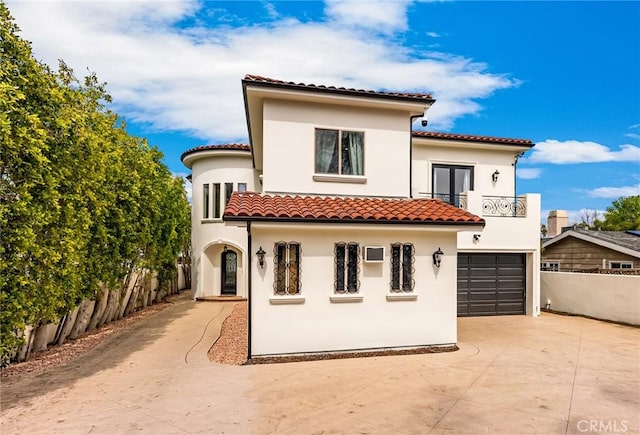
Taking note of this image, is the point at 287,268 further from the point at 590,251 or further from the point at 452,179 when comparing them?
the point at 590,251

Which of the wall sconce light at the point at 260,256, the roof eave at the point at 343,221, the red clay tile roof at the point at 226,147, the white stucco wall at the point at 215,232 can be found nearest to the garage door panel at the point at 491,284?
the roof eave at the point at 343,221

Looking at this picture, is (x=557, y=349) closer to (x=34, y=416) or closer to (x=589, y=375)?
(x=589, y=375)

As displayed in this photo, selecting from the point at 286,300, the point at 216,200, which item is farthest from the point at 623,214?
the point at 286,300

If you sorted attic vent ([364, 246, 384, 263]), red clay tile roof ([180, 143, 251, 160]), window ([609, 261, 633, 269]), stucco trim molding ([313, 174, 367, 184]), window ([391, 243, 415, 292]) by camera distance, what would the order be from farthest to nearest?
1. red clay tile roof ([180, 143, 251, 160])
2. window ([609, 261, 633, 269])
3. stucco trim molding ([313, 174, 367, 184])
4. window ([391, 243, 415, 292])
5. attic vent ([364, 246, 384, 263])

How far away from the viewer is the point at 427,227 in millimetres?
8898

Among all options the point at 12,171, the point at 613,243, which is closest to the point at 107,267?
the point at 12,171

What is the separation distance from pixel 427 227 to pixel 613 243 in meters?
12.2

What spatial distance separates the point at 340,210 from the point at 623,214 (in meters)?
44.7

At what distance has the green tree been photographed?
3812cm

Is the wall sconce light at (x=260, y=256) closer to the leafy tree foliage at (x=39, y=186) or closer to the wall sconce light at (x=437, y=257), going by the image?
the leafy tree foliage at (x=39, y=186)

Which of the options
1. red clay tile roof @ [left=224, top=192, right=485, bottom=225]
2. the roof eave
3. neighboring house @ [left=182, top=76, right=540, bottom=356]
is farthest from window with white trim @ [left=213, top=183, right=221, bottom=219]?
the roof eave

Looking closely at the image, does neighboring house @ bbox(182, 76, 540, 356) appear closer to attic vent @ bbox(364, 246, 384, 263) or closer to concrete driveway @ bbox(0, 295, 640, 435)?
attic vent @ bbox(364, 246, 384, 263)

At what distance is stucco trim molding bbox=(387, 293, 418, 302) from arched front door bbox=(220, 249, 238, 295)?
12.5m

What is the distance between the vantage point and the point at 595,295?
13.6 metres
